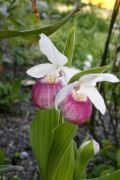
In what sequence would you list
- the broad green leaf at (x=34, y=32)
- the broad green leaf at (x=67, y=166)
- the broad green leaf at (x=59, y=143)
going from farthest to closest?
the broad green leaf at (x=67, y=166), the broad green leaf at (x=59, y=143), the broad green leaf at (x=34, y=32)

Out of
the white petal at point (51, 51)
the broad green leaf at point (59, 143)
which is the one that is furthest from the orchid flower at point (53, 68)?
the broad green leaf at point (59, 143)

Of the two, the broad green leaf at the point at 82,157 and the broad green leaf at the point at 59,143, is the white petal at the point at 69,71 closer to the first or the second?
the broad green leaf at the point at 59,143

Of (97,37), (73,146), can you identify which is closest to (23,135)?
(73,146)

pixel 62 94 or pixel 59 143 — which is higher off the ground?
pixel 62 94

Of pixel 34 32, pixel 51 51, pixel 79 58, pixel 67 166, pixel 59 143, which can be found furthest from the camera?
pixel 79 58

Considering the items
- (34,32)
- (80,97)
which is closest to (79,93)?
(80,97)

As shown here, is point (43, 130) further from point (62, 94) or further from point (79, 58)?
point (79, 58)
